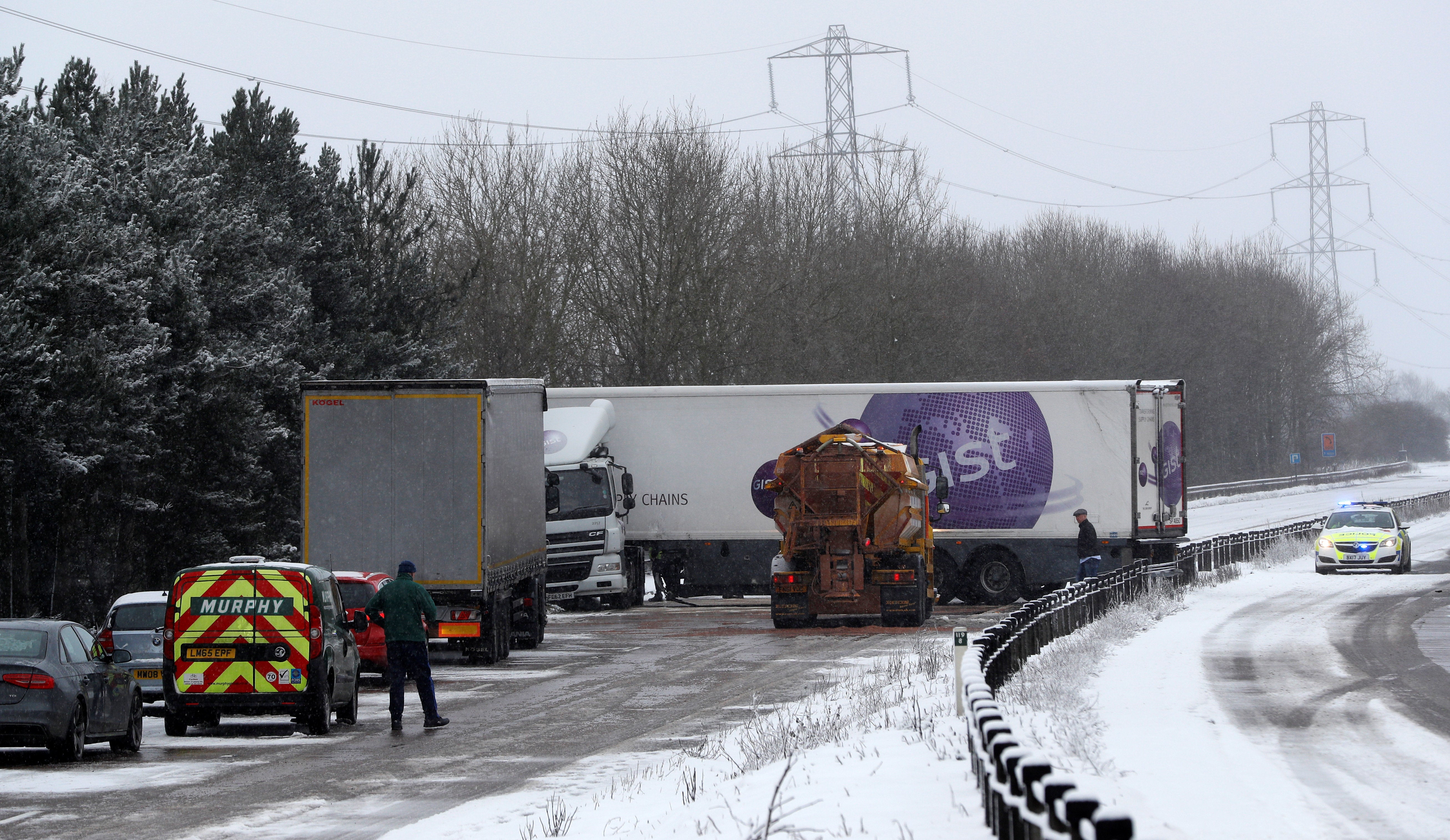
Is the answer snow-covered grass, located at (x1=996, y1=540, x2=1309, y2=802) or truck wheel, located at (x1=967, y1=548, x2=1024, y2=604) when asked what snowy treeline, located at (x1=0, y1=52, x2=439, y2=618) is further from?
snow-covered grass, located at (x1=996, y1=540, x2=1309, y2=802)

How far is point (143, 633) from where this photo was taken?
18609mm

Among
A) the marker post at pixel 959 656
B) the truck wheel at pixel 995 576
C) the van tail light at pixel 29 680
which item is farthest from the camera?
the truck wheel at pixel 995 576

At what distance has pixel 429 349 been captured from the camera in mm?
38750

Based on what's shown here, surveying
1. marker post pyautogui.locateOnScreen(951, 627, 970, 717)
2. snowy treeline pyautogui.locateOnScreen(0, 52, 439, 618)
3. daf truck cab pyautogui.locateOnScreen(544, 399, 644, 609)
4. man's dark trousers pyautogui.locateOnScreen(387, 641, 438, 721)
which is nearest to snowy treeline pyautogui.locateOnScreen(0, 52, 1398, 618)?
snowy treeline pyautogui.locateOnScreen(0, 52, 439, 618)

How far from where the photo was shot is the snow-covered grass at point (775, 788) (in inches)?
378

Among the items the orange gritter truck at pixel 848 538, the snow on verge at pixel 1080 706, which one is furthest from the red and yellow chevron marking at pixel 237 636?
the orange gritter truck at pixel 848 538

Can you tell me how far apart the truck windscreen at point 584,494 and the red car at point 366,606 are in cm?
970

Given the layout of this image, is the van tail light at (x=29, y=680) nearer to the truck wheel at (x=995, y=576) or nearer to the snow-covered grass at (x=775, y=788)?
the snow-covered grass at (x=775, y=788)

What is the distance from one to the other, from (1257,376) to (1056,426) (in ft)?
232

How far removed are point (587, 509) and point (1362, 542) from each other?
65.9ft

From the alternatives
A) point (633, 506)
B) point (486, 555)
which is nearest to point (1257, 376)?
point (633, 506)

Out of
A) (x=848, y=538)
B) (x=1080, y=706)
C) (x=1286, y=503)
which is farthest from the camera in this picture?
(x=1286, y=503)

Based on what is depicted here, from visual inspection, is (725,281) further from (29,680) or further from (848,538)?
(29,680)

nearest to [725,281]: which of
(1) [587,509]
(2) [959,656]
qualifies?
(1) [587,509]
